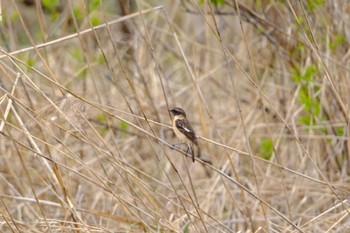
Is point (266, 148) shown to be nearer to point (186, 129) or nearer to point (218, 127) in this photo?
point (218, 127)

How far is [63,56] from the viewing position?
6676 mm

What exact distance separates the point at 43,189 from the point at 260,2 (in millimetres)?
1925

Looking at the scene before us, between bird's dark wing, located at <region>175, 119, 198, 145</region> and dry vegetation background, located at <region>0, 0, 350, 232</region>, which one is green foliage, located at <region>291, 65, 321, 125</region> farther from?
bird's dark wing, located at <region>175, 119, 198, 145</region>

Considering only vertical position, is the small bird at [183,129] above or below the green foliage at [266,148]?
above

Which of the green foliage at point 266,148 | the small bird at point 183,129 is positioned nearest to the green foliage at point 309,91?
the green foliage at point 266,148

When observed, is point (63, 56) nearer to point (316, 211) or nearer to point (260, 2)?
point (260, 2)

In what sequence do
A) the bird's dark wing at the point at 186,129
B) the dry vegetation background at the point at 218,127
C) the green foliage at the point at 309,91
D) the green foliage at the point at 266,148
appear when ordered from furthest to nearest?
the green foliage at the point at 266,148, the green foliage at the point at 309,91, the dry vegetation background at the point at 218,127, the bird's dark wing at the point at 186,129

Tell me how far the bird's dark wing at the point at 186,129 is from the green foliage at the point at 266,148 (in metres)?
1.30

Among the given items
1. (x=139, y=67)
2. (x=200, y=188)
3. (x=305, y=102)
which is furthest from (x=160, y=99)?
(x=305, y=102)

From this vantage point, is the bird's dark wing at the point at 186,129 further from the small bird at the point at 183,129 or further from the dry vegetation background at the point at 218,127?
the dry vegetation background at the point at 218,127

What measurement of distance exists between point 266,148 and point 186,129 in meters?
1.44

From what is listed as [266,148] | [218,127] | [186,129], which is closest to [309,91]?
[266,148]

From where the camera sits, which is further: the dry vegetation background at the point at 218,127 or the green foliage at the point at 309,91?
the green foliage at the point at 309,91

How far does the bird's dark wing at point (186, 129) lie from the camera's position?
3696 millimetres
